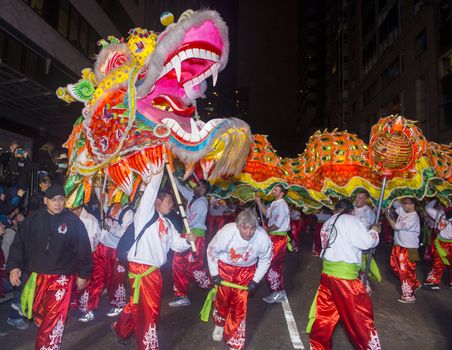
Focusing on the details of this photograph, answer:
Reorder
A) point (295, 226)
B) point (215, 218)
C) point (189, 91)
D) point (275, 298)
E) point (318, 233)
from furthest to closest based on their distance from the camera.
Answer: point (215, 218) → point (295, 226) → point (318, 233) → point (275, 298) → point (189, 91)

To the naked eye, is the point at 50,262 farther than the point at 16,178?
No

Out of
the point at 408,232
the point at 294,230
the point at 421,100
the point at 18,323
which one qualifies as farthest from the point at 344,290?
the point at 421,100

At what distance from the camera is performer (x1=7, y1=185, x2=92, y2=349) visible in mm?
3525

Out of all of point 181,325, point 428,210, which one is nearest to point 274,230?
point 181,325

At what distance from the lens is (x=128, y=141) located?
3662mm

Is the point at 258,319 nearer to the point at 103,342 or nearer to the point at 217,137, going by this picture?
the point at 103,342

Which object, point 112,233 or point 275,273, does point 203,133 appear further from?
point 275,273

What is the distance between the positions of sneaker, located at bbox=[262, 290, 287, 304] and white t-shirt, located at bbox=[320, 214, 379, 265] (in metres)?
2.47

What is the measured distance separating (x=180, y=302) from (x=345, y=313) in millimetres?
3069

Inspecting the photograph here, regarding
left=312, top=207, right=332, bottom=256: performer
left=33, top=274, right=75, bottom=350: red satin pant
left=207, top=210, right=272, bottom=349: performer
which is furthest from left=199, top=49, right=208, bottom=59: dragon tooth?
left=312, top=207, right=332, bottom=256: performer

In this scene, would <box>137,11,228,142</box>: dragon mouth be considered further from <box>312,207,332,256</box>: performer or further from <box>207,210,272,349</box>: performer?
<box>312,207,332,256</box>: performer

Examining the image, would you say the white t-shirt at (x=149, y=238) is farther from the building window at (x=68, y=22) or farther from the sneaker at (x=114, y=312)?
the building window at (x=68, y=22)

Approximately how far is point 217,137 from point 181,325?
9.98 feet

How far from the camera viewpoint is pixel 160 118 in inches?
149
